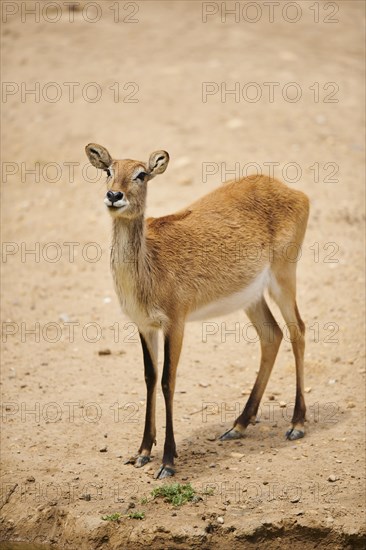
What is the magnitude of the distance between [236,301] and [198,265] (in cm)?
65

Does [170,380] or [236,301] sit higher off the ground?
[236,301]

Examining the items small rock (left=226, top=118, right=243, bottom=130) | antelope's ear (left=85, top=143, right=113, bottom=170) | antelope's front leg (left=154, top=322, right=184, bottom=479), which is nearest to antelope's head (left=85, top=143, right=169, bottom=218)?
antelope's ear (left=85, top=143, right=113, bottom=170)

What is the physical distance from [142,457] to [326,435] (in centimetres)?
198

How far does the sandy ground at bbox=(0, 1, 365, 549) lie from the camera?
26.6 feet

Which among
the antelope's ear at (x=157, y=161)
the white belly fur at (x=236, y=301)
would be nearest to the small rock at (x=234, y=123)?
the white belly fur at (x=236, y=301)

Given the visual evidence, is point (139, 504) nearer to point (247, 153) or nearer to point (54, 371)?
point (54, 371)

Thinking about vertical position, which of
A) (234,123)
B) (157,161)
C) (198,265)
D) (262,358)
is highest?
(157,161)

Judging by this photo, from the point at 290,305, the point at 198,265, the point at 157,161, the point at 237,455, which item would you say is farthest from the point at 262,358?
the point at 157,161

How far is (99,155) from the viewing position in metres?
8.73

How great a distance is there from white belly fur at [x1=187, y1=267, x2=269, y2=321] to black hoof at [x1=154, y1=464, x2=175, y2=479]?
151cm

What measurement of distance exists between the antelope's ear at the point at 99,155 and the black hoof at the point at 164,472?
293 cm

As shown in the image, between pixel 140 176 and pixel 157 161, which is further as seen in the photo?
pixel 157 161

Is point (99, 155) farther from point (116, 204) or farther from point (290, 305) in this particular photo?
point (290, 305)

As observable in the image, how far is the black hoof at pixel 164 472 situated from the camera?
856 centimetres
